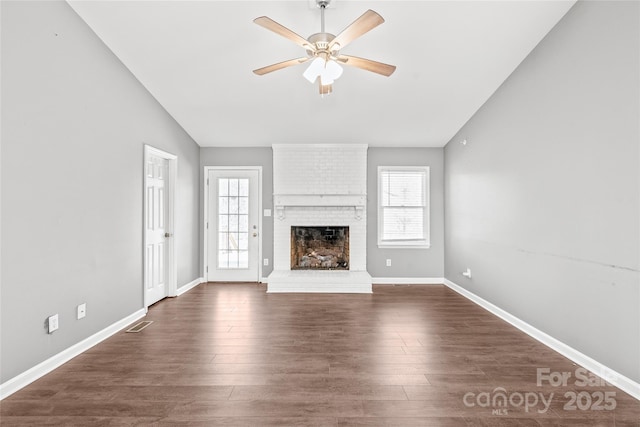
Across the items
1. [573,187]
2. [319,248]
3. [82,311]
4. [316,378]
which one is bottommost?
[316,378]

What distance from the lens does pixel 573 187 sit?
9.44 feet

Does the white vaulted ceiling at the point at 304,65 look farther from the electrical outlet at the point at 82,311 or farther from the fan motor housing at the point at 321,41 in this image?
the electrical outlet at the point at 82,311

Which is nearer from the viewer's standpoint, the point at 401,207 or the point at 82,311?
the point at 82,311

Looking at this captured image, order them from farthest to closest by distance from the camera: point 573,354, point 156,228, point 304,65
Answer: point 156,228 → point 304,65 → point 573,354

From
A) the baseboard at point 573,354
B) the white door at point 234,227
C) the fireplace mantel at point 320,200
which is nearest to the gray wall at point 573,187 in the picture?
the baseboard at point 573,354

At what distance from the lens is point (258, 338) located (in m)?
3.32

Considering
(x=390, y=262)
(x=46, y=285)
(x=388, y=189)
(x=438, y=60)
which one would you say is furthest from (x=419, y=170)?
(x=46, y=285)

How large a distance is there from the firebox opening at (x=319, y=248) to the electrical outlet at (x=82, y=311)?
3.31 meters

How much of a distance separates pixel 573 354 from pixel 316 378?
2.21 metres

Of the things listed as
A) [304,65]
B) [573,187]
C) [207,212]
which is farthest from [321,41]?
[207,212]

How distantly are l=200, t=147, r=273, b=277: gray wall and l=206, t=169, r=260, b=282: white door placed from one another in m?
0.13

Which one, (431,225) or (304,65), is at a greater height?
(304,65)

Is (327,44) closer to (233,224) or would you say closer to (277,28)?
(277,28)

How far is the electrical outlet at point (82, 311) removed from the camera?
303cm
